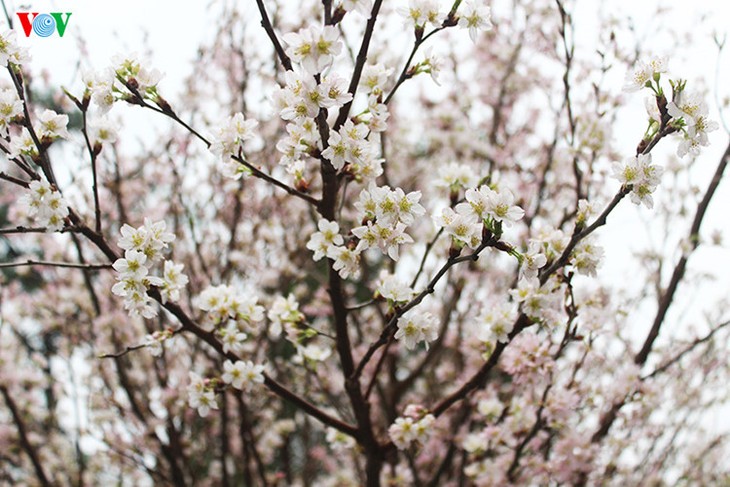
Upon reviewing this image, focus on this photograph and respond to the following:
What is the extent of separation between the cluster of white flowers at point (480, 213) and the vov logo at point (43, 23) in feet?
6.64

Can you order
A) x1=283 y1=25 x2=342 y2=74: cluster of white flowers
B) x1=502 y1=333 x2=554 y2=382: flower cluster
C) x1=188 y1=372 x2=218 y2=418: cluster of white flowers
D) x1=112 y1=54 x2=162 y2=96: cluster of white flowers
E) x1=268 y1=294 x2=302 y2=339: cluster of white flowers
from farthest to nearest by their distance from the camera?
1. x1=502 y1=333 x2=554 y2=382: flower cluster
2. x1=268 y1=294 x2=302 y2=339: cluster of white flowers
3. x1=188 y1=372 x2=218 y2=418: cluster of white flowers
4. x1=112 y1=54 x2=162 y2=96: cluster of white flowers
5. x1=283 y1=25 x2=342 y2=74: cluster of white flowers

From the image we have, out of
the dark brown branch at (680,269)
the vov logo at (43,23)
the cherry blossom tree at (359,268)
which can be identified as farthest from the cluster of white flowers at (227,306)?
the dark brown branch at (680,269)

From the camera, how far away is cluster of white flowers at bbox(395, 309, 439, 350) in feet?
6.04

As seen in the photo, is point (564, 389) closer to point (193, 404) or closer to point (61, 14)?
point (193, 404)

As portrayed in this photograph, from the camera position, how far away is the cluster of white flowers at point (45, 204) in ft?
5.80

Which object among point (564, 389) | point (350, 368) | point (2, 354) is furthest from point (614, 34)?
point (2, 354)

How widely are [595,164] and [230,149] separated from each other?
2118 mm

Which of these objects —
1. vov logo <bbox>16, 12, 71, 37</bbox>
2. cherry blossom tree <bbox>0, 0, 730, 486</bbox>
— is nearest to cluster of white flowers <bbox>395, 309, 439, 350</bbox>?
cherry blossom tree <bbox>0, 0, 730, 486</bbox>

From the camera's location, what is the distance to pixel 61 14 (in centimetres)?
285

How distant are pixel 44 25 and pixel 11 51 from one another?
1.12 m

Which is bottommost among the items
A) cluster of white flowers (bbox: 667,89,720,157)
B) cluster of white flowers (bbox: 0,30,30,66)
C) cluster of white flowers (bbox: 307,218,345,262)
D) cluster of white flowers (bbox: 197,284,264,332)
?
cluster of white flowers (bbox: 667,89,720,157)

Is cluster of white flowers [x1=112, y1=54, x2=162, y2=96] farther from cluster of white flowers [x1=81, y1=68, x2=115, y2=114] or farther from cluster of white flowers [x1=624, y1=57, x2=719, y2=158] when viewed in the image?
cluster of white flowers [x1=624, y1=57, x2=719, y2=158]

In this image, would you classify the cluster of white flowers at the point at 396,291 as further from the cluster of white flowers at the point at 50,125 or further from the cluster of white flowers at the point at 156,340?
the cluster of white flowers at the point at 50,125

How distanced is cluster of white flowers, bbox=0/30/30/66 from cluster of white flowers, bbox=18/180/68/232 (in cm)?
36
